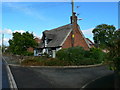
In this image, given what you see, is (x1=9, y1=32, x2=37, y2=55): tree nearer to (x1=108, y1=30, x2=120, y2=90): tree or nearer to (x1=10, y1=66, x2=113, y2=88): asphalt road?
(x1=10, y1=66, x2=113, y2=88): asphalt road

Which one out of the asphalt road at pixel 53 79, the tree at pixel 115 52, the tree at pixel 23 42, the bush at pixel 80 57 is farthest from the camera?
the tree at pixel 23 42

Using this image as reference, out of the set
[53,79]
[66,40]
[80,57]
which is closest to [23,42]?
[80,57]

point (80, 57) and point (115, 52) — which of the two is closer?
point (115, 52)

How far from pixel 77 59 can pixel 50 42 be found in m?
18.1

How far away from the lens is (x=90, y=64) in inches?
704

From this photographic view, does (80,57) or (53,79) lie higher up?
(80,57)

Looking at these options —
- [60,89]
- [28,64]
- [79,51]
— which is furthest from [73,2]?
[60,89]

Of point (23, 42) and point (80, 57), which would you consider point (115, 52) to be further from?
point (23, 42)

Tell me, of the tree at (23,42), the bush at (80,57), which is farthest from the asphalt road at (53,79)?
the tree at (23,42)

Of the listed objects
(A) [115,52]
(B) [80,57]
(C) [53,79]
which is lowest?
(C) [53,79]

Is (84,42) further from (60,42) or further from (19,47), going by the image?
(19,47)

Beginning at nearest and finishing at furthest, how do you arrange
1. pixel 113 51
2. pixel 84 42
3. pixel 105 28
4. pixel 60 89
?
pixel 113 51
pixel 60 89
pixel 84 42
pixel 105 28

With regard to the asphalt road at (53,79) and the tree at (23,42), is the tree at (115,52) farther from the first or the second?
the tree at (23,42)

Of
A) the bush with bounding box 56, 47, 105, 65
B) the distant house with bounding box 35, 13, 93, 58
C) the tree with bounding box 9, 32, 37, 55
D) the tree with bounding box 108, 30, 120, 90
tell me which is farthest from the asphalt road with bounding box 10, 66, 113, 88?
the distant house with bounding box 35, 13, 93, 58
